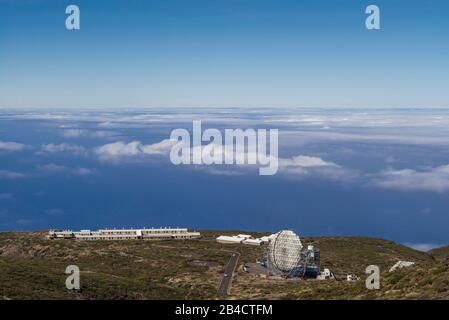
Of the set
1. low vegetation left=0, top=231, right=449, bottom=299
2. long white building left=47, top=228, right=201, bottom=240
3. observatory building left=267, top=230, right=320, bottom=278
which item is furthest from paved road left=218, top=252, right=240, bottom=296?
long white building left=47, top=228, right=201, bottom=240

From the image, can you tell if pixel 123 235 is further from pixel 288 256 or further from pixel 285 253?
pixel 288 256

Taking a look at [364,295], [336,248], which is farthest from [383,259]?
[364,295]

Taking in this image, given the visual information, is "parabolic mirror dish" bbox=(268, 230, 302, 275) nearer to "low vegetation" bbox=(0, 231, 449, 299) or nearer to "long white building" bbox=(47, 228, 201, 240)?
"low vegetation" bbox=(0, 231, 449, 299)

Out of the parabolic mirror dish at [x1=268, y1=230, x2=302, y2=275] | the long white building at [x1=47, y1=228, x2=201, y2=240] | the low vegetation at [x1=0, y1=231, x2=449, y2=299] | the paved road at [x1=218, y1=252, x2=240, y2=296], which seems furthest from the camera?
the long white building at [x1=47, y1=228, x2=201, y2=240]

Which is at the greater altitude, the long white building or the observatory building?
the observatory building

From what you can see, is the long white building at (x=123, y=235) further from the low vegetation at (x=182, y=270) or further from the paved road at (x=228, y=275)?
the paved road at (x=228, y=275)
